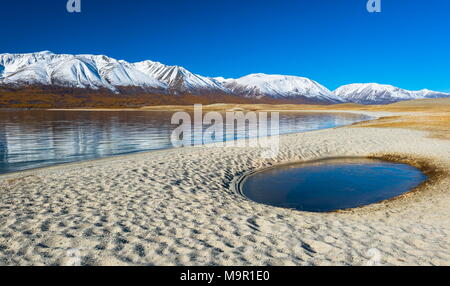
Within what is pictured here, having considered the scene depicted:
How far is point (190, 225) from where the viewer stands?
7.66 meters

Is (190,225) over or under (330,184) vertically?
over

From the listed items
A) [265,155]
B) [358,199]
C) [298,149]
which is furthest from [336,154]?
[358,199]

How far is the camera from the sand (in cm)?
597

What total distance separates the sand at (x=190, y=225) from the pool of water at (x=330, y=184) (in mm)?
991

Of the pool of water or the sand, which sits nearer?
the sand

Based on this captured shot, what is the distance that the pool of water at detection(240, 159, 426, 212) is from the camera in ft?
36.1

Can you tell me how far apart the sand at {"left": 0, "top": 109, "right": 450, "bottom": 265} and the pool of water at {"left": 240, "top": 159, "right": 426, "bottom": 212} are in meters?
0.99

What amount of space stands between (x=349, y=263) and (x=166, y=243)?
4198mm

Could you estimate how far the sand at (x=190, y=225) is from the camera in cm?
597

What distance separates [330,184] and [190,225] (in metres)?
8.50

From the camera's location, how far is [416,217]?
841 cm

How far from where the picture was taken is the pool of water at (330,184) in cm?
1101

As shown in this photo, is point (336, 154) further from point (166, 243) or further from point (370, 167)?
point (166, 243)

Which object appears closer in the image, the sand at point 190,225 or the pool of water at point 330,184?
the sand at point 190,225
